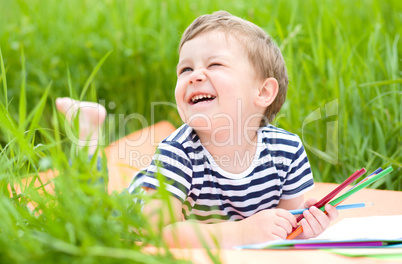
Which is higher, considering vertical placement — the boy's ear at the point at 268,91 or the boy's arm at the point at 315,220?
the boy's ear at the point at 268,91

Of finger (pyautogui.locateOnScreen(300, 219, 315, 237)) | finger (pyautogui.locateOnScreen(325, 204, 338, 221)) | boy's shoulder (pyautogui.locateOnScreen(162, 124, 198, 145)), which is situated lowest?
finger (pyautogui.locateOnScreen(300, 219, 315, 237))

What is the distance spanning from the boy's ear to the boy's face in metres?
0.04

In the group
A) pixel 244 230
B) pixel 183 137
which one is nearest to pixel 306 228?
pixel 244 230

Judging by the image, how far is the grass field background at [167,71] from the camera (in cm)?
157

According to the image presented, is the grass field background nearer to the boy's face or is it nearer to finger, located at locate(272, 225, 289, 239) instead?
the boy's face

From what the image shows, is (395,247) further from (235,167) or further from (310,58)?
(310,58)

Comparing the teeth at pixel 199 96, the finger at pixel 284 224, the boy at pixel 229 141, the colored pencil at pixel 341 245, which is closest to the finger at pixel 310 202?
the boy at pixel 229 141

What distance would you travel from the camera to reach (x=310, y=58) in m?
1.96

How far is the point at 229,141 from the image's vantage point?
1.30m

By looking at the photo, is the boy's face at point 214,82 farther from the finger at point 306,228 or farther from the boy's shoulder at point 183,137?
the finger at point 306,228

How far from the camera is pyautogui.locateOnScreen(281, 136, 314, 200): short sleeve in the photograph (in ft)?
4.45

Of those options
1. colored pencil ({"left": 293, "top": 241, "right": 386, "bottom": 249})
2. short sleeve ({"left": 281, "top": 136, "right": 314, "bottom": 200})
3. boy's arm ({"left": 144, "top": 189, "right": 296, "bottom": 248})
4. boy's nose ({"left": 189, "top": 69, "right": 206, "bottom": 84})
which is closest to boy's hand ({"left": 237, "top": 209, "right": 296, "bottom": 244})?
boy's arm ({"left": 144, "top": 189, "right": 296, "bottom": 248})

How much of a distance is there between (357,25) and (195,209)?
129 cm

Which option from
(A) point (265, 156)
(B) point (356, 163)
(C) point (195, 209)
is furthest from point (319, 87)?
(C) point (195, 209)
